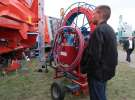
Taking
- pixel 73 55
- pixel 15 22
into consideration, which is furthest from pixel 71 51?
pixel 15 22

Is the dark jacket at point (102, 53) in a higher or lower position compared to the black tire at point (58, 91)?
higher

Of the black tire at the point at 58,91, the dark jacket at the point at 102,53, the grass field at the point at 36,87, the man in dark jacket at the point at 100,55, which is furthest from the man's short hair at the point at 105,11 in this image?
the grass field at the point at 36,87

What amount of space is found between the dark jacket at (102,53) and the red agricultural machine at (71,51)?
77.9 inches

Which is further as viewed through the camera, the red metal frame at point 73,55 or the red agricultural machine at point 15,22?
the red metal frame at point 73,55

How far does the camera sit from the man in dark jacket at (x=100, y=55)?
473cm

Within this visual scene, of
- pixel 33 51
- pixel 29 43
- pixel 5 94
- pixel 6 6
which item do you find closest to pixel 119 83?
pixel 29 43

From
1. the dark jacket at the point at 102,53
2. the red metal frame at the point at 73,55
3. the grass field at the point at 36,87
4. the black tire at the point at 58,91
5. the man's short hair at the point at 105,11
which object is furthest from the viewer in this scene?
the grass field at the point at 36,87

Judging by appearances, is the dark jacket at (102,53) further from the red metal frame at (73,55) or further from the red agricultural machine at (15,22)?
the red agricultural machine at (15,22)

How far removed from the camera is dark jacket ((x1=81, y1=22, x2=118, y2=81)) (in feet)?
15.5

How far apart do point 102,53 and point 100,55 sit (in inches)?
3.0

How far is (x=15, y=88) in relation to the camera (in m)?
7.79

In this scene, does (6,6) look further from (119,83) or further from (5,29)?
(119,83)

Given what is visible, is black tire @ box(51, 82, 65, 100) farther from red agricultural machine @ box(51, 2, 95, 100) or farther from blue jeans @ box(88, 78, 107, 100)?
blue jeans @ box(88, 78, 107, 100)

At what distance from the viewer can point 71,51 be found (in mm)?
7219
